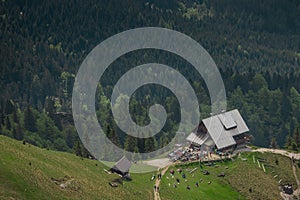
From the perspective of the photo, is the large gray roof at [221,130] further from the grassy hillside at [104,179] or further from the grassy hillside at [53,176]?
the grassy hillside at [53,176]

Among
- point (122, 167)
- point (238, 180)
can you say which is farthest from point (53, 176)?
point (238, 180)

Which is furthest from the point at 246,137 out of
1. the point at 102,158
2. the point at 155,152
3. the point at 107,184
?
the point at 107,184

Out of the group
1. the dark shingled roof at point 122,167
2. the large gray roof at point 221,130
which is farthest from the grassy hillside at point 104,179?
the large gray roof at point 221,130

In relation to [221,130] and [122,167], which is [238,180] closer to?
[221,130]

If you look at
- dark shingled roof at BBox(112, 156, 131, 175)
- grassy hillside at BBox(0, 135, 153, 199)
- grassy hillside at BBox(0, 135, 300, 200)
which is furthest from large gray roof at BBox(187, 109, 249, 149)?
dark shingled roof at BBox(112, 156, 131, 175)

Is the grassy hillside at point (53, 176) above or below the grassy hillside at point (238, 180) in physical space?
above

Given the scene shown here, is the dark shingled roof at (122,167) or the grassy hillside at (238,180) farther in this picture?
the grassy hillside at (238,180)

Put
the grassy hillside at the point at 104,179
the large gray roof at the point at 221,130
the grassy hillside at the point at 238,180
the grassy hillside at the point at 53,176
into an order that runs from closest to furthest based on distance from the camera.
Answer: the grassy hillside at the point at 53,176 → the grassy hillside at the point at 104,179 → the grassy hillside at the point at 238,180 → the large gray roof at the point at 221,130
